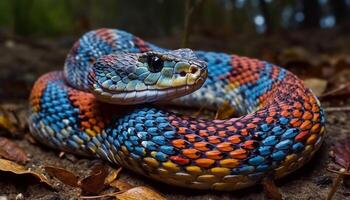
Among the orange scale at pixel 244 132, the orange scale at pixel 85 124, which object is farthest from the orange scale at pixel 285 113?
the orange scale at pixel 85 124

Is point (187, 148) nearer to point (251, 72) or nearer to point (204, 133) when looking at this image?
point (204, 133)

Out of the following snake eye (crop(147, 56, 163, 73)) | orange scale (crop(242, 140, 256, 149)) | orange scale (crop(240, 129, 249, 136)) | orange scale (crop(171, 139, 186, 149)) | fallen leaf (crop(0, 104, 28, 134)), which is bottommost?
fallen leaf (crop(0, 104, 28, 134))

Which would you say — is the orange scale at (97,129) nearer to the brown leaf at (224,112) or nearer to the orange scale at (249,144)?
the brown leaf at (224,112)

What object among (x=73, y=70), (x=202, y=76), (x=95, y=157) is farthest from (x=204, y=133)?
(x=73, y=70)

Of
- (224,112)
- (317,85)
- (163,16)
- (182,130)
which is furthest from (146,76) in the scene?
(163,16)

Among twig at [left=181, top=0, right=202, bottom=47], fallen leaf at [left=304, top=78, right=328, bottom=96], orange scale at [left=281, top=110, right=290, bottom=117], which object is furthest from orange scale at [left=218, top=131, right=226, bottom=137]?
twig at [left=181, top=0, right=202, bottom=47]

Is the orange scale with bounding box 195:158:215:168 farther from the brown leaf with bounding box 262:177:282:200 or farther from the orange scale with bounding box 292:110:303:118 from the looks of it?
the orange scale with bounding box 292:110:303:118
